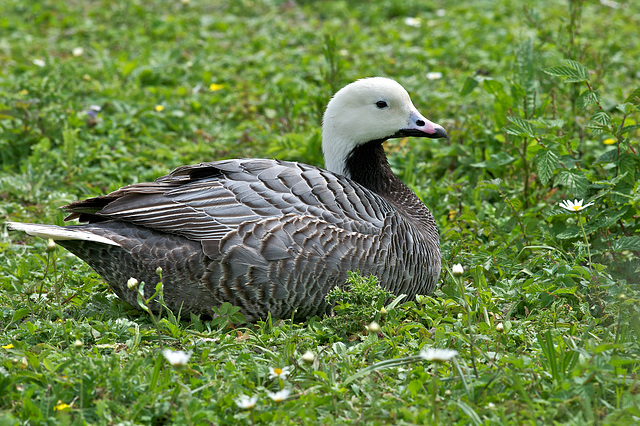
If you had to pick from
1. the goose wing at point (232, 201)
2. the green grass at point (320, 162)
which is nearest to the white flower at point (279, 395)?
the green grass at point (320, 162)

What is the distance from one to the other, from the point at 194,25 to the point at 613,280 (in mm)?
6541

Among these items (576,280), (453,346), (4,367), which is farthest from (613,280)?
(4,367)

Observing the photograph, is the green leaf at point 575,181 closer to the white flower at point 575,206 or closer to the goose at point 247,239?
the white flower at point 575,206

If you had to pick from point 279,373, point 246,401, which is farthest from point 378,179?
point 246,401

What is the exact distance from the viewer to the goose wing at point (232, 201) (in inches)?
159

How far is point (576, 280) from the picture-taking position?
4.29 m

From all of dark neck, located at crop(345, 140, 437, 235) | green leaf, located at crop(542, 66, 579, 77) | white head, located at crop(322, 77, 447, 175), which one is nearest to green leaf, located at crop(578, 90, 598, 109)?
green leaf, located at crop(542, 66, 579, 77)

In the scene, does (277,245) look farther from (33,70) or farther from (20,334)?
(33,70)

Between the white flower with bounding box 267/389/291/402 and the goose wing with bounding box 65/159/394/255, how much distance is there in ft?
3.55

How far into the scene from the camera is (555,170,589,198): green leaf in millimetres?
4391

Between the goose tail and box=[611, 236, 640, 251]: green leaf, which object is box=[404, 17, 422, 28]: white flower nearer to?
box=[611, 236, 640, 251]: green leaf

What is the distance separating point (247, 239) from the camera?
3.97 meters

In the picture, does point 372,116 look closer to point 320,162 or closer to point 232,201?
point 232,201

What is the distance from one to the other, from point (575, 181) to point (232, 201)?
208cm
